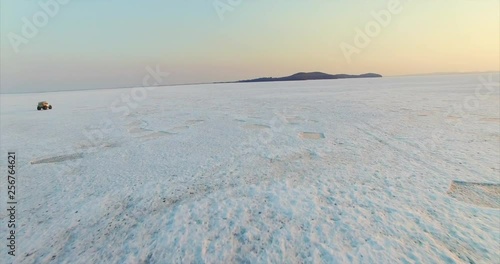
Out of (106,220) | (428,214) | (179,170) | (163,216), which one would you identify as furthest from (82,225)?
(428,214)

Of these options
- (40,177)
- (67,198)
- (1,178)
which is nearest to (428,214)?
(67,198)

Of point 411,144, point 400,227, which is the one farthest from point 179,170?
point 411,144

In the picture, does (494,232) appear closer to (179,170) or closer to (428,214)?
(428,214)

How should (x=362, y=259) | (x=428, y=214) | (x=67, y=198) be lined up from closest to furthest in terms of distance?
(x=362, y=259) < (x=428, y=214) < (x=67, y=198)

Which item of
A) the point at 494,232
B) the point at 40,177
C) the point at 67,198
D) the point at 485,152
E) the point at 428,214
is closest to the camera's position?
the point at 494,232

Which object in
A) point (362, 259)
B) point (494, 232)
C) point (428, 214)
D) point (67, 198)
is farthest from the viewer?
point (67, 198)

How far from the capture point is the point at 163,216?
4203 mm

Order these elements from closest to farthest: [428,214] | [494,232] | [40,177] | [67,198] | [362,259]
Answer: [362,259] < [494,232] < [428,214] < [67,198] < [40,177]

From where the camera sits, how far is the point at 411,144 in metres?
7.80

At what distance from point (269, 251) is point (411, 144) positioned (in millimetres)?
6498

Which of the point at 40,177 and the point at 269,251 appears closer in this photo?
the point at 269,251

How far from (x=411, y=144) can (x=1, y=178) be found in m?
10.7

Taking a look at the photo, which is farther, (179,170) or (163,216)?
(179,170)

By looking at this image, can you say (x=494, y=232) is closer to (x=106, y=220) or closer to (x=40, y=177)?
(x=106, y=220)
